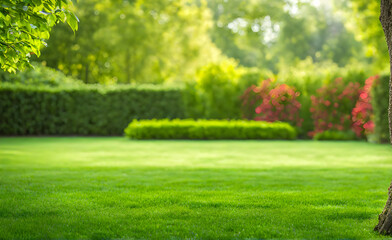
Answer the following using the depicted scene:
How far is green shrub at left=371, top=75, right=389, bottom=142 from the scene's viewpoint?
15.7 metres

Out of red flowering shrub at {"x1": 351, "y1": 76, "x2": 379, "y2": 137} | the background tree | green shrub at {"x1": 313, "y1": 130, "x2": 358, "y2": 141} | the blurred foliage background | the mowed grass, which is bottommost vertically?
the mowed grass

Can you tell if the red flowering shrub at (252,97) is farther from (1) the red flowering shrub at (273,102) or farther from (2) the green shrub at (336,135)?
(2) the green shrub at (336,135)

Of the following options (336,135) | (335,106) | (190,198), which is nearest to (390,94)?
(190,198)

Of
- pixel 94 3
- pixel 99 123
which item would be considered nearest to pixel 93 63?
pixel 94 3

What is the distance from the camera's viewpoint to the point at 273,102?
2025 cm

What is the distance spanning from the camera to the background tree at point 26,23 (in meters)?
4.80

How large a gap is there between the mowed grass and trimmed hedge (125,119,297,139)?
7837mm

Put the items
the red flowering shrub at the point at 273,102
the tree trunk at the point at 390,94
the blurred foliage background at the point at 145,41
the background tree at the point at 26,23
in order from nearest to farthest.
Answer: the tree trunk at the point at 390,94
the background tree at the point at 26,23
the red flowering shrub at the point at 273,102
the blurred foliage background at the point at 145,41

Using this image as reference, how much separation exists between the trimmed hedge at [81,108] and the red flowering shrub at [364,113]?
820cm

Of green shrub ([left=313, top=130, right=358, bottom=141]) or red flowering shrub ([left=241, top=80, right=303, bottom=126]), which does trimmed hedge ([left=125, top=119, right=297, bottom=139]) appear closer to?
green shrub ([left=313, top=130, right=358, bottom=141])

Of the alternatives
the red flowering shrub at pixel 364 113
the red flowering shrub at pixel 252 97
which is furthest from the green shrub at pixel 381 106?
the red flowering shrub at pixel 252 97

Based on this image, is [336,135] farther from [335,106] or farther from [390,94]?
[390,94]

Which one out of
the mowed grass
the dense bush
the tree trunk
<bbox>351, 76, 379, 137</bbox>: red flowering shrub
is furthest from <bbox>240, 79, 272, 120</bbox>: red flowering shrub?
the tree trunk

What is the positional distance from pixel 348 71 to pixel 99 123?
37.8ft
